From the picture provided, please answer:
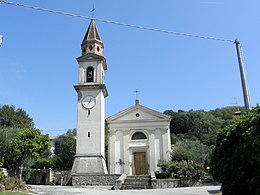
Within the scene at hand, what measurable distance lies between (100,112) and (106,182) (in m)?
7.20

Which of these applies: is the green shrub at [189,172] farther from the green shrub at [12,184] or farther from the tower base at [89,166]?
the green shrub at [12,184]

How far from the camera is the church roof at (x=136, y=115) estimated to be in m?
33.1

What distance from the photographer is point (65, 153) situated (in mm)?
45438

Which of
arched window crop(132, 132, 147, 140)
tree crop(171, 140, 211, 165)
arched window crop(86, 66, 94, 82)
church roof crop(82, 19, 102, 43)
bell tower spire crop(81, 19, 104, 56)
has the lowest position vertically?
tree crop(171, 140, 211, 165)

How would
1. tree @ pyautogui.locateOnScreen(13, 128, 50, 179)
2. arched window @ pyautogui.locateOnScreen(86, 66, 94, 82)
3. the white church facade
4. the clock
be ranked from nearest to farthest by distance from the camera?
tree @ pyautogui.locateOnScreen(13, 128, 50, 179)
the clock
arched window @ pyautogui.locateOnScreen(86, 66, 94, 82)
the white church facade

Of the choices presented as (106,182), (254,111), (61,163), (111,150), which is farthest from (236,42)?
(61,163)

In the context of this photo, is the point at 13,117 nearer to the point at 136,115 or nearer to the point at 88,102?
the point at 88,102

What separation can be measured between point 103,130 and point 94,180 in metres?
5.53

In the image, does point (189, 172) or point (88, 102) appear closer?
point (189, 172)

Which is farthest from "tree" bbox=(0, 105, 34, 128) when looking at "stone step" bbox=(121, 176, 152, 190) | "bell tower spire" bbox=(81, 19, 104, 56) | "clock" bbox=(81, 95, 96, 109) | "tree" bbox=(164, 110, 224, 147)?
"tree" bbox=(164, 110, 224, 147)

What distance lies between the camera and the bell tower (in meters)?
27.2

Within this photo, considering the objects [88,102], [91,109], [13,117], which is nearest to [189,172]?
[91,109]

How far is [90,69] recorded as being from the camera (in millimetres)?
30547

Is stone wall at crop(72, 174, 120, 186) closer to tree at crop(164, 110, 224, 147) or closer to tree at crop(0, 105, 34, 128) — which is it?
tree at crop(0, 105, 34, 128)
